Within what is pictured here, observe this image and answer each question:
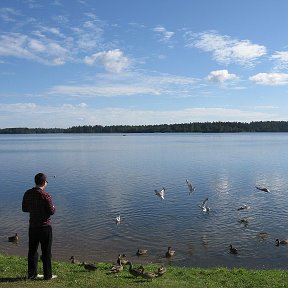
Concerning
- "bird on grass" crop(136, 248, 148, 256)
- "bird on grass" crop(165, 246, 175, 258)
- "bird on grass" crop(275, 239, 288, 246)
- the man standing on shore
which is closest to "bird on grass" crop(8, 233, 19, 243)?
"bird on grass" crop(136, 248, 148, 256)

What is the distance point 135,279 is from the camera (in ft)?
42.8

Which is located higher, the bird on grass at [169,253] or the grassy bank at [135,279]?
the grassy bank at [135,279]

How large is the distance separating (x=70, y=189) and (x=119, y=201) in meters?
8.50

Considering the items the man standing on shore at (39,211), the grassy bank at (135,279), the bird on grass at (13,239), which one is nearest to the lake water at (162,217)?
the bird on grass at (13,239)

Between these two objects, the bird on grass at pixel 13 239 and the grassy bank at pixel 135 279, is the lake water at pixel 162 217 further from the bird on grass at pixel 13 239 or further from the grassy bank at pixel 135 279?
the grassy bank at pixel 135 279

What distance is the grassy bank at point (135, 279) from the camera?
11766mm

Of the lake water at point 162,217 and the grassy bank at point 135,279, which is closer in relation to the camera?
the grassy bank at point 135,279

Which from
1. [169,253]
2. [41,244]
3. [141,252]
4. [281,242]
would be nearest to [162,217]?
[141,252]

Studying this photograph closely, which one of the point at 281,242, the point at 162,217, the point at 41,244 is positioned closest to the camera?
the point at 41,244

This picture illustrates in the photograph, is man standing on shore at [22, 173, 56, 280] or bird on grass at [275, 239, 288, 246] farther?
bird on grass at [275, 239, 288, 246]

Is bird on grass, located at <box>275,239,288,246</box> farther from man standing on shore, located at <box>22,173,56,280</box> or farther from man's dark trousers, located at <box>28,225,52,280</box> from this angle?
man standing on shore, located at <box>22,173,56,280</box>

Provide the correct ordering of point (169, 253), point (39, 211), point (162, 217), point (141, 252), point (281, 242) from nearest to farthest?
point (39, 211) < point (169, 253) < point (141, 252) < point (281, 242) < point (162, 217)

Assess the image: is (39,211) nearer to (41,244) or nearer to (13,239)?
(41,244)

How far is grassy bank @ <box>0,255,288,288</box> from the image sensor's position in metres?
11.8
